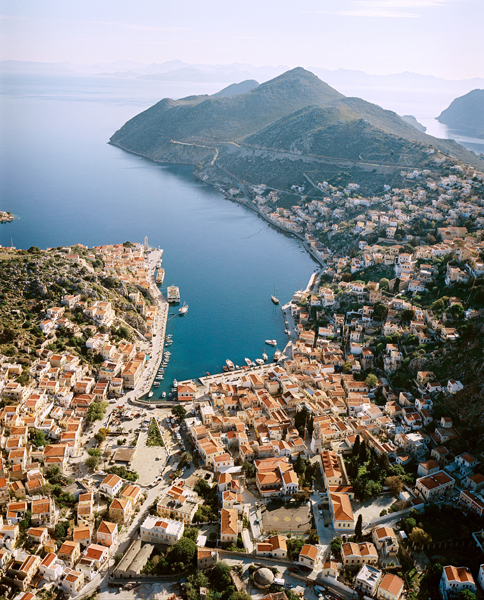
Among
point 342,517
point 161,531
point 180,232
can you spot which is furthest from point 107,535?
point 180,232

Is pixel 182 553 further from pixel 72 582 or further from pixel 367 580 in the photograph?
pixel 367 580

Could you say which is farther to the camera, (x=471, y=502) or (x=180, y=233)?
(x=180, y=233)

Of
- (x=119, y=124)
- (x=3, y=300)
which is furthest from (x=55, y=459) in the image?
(x=119, y=124)

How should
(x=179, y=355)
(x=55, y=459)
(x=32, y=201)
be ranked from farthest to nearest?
(x=32, y=201), (x=179, y=355), (x=55, y=459)

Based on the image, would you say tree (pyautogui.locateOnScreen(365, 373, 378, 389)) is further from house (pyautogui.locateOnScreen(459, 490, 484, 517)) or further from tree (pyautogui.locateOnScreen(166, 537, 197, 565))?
tree (pyautogui.locateOnScreen(166, 537, 197, 565))

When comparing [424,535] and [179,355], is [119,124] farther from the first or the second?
[424,535]

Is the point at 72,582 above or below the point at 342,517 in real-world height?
below

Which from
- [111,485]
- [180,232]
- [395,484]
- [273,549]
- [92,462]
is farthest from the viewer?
[180,232]

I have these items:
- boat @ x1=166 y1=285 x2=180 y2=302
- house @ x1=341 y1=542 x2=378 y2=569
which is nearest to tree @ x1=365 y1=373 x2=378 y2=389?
house @ x1=341 y1=542 x2=378 y2=569
